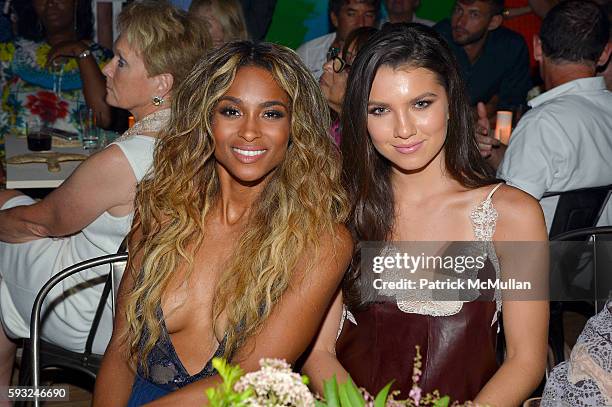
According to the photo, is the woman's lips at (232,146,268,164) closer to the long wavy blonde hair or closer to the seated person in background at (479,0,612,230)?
the long wavy blonde hair

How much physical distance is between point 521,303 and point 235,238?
28.5 inches

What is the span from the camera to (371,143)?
2.32m

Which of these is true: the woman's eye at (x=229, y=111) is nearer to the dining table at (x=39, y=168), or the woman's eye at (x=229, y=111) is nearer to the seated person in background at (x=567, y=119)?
the seated person in background at (x=567, y=119)

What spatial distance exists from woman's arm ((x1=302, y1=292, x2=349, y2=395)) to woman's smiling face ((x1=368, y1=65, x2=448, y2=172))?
41 centimetres

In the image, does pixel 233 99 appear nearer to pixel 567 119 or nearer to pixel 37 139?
pixel 567 119

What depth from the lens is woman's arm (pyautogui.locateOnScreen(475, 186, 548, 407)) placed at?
2135mm

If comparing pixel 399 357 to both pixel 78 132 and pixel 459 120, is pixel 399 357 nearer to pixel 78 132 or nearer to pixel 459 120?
pixel 459 120

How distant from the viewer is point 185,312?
85.0 inches

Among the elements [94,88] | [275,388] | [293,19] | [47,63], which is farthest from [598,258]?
[293,19]

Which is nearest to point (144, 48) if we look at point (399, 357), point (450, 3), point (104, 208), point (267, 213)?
point (104, 208)

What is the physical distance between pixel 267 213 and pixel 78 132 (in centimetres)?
291

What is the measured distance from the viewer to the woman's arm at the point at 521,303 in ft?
7.00

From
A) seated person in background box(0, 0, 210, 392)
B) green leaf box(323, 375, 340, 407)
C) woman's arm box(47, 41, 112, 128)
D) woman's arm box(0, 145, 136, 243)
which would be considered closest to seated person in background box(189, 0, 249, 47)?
woman's arm box(47, 41, 112, 128)

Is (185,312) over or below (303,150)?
below
